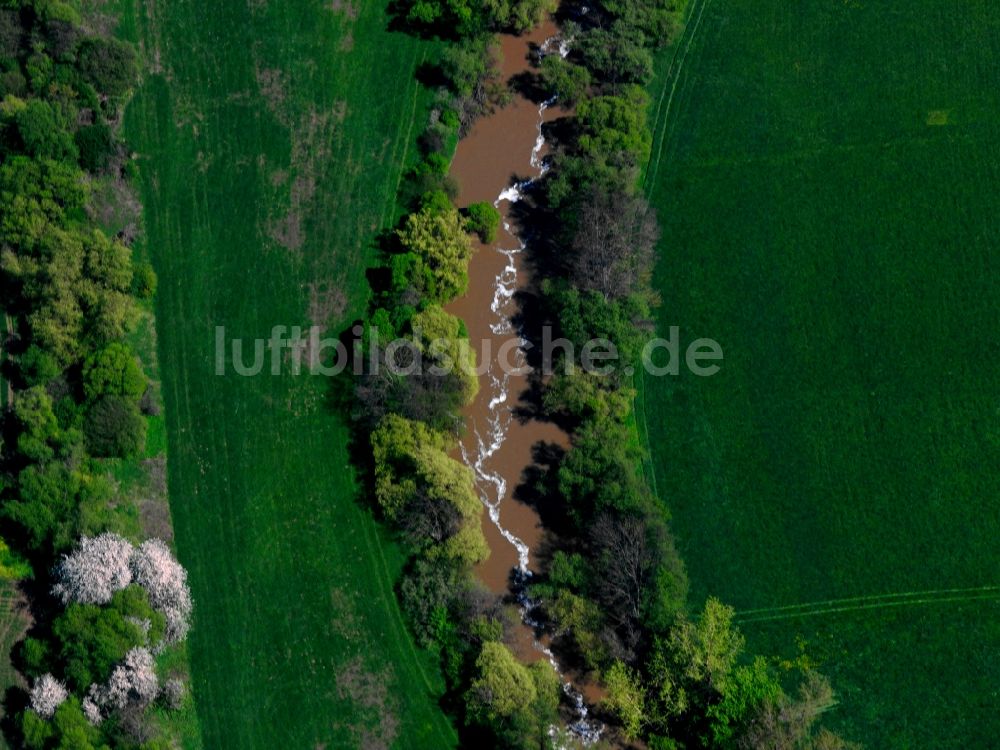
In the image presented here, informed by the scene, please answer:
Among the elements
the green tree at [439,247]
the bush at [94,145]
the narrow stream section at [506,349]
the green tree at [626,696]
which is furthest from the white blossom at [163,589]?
the green tree at [626,696]

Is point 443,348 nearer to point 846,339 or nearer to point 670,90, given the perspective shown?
point 670,90

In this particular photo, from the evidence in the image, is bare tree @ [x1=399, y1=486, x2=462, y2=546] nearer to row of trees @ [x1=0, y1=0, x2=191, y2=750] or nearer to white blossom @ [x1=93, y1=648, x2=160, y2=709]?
row of trees @ [x1=0, y1=0, x2=191, y2=750]

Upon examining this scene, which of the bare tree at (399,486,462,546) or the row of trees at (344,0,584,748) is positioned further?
the bare tree at (399,486,462,546)

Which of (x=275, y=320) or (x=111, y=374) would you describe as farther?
(x=275, y=320)

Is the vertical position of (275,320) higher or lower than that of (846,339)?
higher

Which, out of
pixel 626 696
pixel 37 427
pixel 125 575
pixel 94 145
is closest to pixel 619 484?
pixel 626 696

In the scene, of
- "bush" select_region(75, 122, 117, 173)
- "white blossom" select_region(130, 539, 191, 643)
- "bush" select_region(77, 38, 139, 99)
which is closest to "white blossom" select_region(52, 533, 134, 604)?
"white blossom" select_region(130, 539, 191, 643)

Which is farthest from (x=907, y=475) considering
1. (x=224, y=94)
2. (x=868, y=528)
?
(x=224, y=94)

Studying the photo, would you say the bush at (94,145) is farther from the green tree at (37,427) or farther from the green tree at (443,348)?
the green tree at (443,348)
